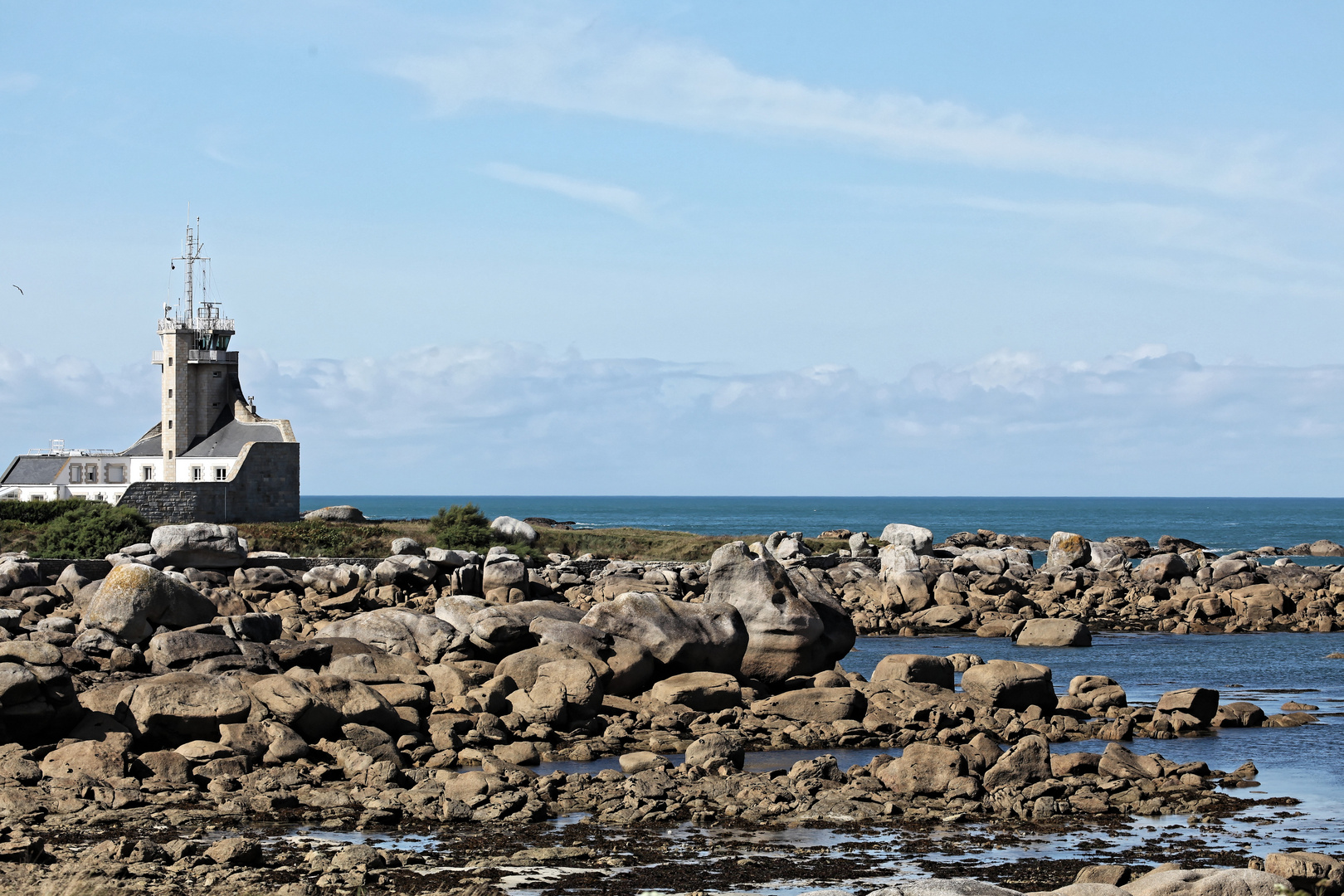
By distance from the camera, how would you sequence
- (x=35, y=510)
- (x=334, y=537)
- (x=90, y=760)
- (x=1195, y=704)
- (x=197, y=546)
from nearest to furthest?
1. (x=90, y=760)
2. (x=1195, y=704)
3. (x=197, y=546)
4. (x=35, y=510)
5. (x=334, y=537)

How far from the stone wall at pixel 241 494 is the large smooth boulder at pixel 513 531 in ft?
31.6

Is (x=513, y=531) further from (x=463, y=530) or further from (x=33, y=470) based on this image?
(x=33, y=470)

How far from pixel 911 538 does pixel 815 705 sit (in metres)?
49.7

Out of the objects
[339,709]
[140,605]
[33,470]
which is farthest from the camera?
[33,470]

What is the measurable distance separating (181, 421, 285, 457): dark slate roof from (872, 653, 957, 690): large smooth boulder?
44.9 metres

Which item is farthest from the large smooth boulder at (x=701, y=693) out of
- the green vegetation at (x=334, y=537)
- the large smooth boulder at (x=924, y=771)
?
the green vegetation at (x=334, y=537)

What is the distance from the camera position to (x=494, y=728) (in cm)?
2528

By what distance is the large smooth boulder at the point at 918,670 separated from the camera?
1200 inches

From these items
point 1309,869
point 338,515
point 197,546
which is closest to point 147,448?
point 338,515

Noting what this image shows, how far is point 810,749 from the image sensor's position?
25922 mm

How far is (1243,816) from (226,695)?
15.9m

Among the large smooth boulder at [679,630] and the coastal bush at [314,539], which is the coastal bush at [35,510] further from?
the large smooth boulder at [679,630]

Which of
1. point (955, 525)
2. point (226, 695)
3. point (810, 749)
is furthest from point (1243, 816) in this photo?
point (955, 525)

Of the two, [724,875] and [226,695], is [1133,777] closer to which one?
[724,875]
